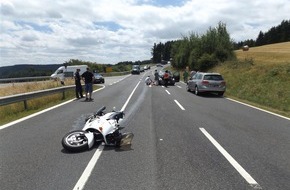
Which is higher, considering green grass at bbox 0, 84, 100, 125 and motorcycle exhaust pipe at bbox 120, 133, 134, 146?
motorcycle exhaust pipe at bbox 120, 133, 134, 146

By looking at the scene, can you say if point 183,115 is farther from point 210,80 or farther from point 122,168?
point 210,80

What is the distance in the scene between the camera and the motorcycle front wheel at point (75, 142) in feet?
23.9

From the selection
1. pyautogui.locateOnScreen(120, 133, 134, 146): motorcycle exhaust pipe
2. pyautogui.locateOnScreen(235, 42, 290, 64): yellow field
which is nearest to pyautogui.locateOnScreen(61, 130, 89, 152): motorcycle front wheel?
pyautogui.locateOnScreen(120, 133, 134, 146): motorcycle exhaust pipe

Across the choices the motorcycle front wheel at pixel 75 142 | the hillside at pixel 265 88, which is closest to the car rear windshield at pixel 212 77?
the hillside at pixel 265 88

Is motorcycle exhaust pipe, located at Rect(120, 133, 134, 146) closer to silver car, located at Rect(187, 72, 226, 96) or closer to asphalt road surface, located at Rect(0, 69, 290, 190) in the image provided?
asphalt road surface, located at Rect(0, 69, 290, 190)

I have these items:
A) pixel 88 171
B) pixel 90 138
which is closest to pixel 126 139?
pixel 90 138

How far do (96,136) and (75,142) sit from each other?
22.5 inches

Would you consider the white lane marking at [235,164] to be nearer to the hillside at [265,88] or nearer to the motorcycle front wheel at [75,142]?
the motorcycle front wheel at [75,142]

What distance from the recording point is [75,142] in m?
7.41

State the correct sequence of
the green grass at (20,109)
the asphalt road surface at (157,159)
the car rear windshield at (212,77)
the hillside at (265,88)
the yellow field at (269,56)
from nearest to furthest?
the asphalt road surface at (157,159), the green grass at (20,109), the hillside at (265,88), the car rear windshield at (212,77), the yellow field at (269,56)

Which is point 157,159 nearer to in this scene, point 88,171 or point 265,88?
point 88,171

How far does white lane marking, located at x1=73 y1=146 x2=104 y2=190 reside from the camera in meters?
5.17

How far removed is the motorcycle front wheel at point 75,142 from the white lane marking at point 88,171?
34 cm

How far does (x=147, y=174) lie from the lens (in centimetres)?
571
